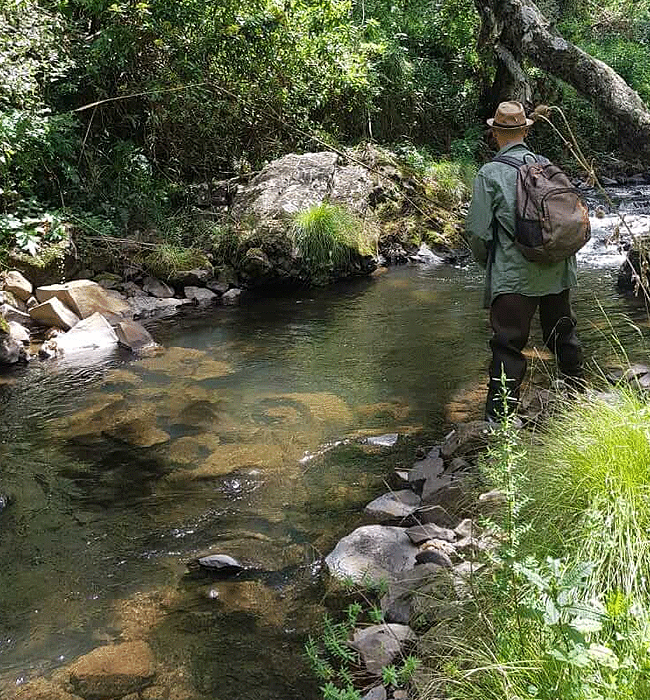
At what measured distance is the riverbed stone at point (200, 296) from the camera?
959 cm

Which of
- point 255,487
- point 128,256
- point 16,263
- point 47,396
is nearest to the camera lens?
point 255,487

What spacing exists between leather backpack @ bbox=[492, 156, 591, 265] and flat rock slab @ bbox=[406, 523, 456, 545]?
1485 millimetres

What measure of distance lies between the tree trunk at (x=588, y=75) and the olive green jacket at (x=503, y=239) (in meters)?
0.64

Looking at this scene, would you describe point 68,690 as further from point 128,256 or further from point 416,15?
point 416,15

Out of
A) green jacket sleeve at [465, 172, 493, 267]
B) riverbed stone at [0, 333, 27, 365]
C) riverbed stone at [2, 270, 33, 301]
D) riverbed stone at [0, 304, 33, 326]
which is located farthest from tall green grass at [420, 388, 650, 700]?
riverbed stone at [2, 270, 33, 301]

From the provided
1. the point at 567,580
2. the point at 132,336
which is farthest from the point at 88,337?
the point at 567,580

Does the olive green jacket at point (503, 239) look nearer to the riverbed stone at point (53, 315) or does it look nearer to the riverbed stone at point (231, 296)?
the riverbed stone at point (53, 315)

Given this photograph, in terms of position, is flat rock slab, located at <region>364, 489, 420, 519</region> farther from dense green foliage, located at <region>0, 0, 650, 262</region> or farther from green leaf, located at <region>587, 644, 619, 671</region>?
dense green foliage, located at <region>0, 0, 650, 262</region>

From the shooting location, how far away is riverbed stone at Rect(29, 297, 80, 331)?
323 inches

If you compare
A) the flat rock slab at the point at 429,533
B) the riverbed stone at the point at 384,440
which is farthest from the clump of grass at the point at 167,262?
the flat rock slab at the point at 429,533

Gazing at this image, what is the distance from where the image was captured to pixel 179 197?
11.9 metres

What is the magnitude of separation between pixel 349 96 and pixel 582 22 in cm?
1147

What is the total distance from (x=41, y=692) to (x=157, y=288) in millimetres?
7325

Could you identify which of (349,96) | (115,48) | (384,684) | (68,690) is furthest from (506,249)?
(349,96)
